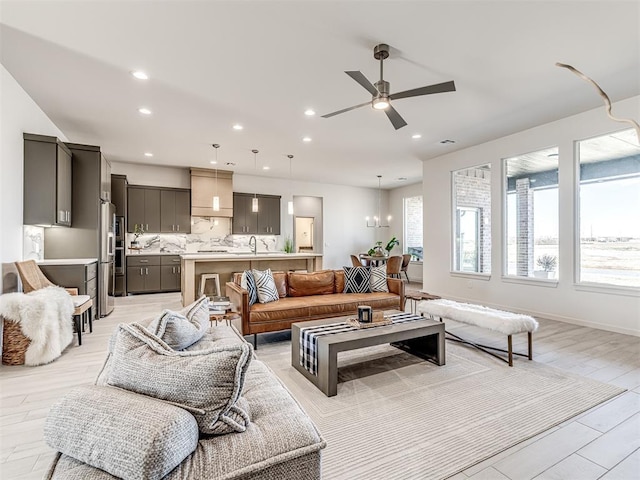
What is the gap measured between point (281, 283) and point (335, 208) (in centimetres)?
590

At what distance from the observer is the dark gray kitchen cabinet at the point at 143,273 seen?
6770mm

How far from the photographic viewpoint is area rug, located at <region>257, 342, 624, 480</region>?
1737 mm

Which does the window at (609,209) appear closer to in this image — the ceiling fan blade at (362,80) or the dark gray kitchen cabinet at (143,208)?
the ceiling fan blade at (362,80)

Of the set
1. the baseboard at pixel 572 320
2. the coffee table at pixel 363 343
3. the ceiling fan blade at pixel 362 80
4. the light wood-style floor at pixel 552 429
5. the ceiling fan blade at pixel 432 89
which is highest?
the ceiling fan blade at pixel 362 80

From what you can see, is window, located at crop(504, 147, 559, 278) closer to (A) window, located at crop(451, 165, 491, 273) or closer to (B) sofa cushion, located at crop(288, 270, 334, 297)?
(A) window, located at crop(451, 165, 491, 273)

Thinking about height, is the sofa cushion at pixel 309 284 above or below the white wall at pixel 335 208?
below

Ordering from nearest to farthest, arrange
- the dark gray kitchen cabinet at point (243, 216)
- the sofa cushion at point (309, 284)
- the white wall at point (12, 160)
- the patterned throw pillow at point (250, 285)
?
the white wall at point (12, 160), the patterned throw pillow at point (250, 285), the sofa cushion at point (309, 284), the dark gray kitchen cabinet at point (243, 216)

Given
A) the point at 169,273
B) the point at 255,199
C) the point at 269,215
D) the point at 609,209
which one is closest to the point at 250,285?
the point at 255,199

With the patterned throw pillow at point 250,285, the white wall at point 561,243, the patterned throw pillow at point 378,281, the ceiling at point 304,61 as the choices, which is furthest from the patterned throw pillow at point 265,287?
the white wall at point 561,243

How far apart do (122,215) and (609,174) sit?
332 inches

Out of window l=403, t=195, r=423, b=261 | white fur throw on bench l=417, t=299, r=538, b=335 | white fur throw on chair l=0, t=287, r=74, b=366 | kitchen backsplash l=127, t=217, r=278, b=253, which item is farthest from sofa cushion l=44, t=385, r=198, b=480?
window l=403, t=195, r=423, b=261

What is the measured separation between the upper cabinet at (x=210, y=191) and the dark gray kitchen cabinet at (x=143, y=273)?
55.0 inches

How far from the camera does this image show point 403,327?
288cm

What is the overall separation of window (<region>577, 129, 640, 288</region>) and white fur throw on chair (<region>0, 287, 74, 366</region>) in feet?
20.9
